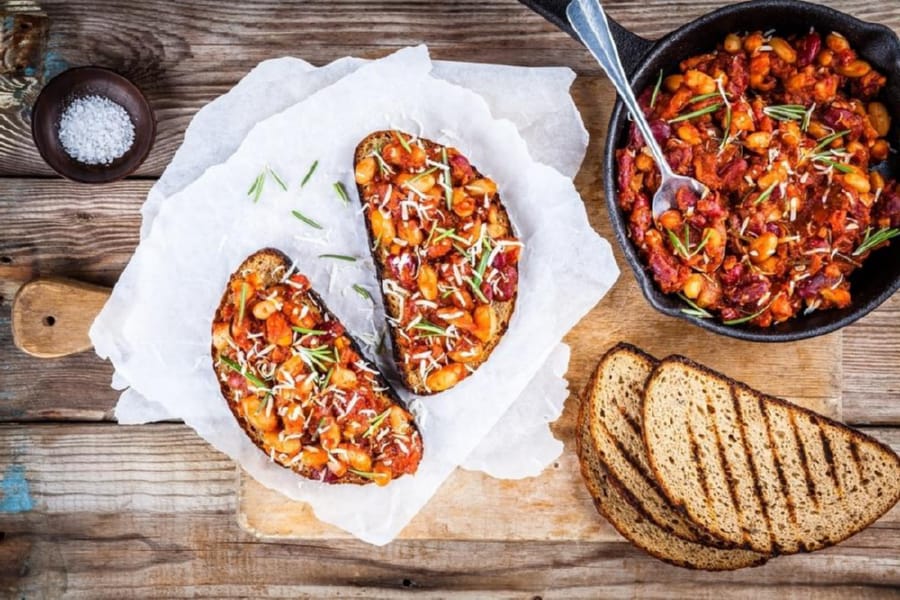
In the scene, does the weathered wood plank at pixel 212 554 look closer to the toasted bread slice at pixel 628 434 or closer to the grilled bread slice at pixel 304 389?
the toasted bread slice at pixel 628 434

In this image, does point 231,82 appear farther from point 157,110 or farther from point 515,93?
point 515,93

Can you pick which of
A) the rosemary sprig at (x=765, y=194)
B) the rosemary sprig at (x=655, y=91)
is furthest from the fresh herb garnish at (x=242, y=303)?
the rosemary sprig at (x=765, y=194)

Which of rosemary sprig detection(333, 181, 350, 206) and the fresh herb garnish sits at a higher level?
rosemary sprig detection(333, 181, 350, 206)

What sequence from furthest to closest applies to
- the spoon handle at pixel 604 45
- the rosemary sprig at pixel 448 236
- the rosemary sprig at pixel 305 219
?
the rosemary sprig at pixel 305 219 < the rosemary sprig at pixel 448 236 < the spoon handle at pixel 604 45

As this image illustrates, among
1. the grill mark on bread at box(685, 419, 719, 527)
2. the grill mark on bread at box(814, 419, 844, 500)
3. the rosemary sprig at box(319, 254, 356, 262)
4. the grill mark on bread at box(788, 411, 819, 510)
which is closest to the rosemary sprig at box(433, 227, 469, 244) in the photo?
the rosemary sprig at box(319, 254, 356, 262)

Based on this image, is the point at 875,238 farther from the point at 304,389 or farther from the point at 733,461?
the point at 304,389

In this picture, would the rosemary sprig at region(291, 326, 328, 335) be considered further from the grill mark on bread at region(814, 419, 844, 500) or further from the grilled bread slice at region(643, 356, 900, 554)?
the grill mark on bread at region(814, 419, 844, 500)
